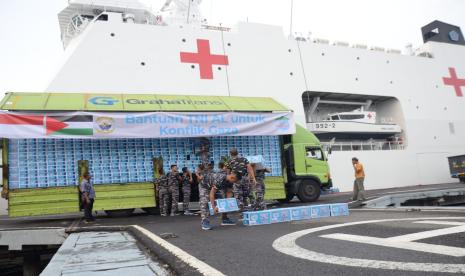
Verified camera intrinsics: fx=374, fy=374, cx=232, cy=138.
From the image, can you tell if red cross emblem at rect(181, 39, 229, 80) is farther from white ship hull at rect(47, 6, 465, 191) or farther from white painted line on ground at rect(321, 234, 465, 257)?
white painted line on ground at rect(321, 234, 465, 257)

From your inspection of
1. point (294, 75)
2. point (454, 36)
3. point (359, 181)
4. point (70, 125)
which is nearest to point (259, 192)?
point (359, 181)

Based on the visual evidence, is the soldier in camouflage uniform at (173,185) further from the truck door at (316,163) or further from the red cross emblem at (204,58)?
the red cross emblem at (204,58)

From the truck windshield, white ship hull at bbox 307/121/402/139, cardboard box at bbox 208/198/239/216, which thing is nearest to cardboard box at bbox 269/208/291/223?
cardboard box at bbox 208/198/239/216

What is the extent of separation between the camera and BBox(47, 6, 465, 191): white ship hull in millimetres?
17391

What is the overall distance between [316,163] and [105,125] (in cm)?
756

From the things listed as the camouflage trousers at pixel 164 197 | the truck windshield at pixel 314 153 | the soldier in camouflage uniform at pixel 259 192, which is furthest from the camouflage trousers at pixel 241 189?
the truck windshield at pixel 314 153

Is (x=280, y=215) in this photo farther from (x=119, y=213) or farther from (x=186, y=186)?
(x=119, y=213)

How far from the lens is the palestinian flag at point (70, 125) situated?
1026cm

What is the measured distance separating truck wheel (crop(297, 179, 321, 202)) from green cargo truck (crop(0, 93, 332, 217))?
1.6 inches

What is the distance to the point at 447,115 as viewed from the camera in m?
27.6

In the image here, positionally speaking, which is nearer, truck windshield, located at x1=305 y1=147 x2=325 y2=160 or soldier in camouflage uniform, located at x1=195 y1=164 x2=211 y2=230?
soldier in camouflage uniform, located at x1=195 y1=164 x2=211 y2=230

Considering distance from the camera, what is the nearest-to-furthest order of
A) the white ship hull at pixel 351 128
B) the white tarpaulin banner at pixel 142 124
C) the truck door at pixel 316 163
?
1. the white tarpaulin banner at pixel 142 124
2. the truck door at pixel 316 163
3. the white ship hull at pixel 351 128

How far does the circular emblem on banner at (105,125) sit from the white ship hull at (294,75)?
675cm

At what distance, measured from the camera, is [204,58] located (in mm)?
19281
